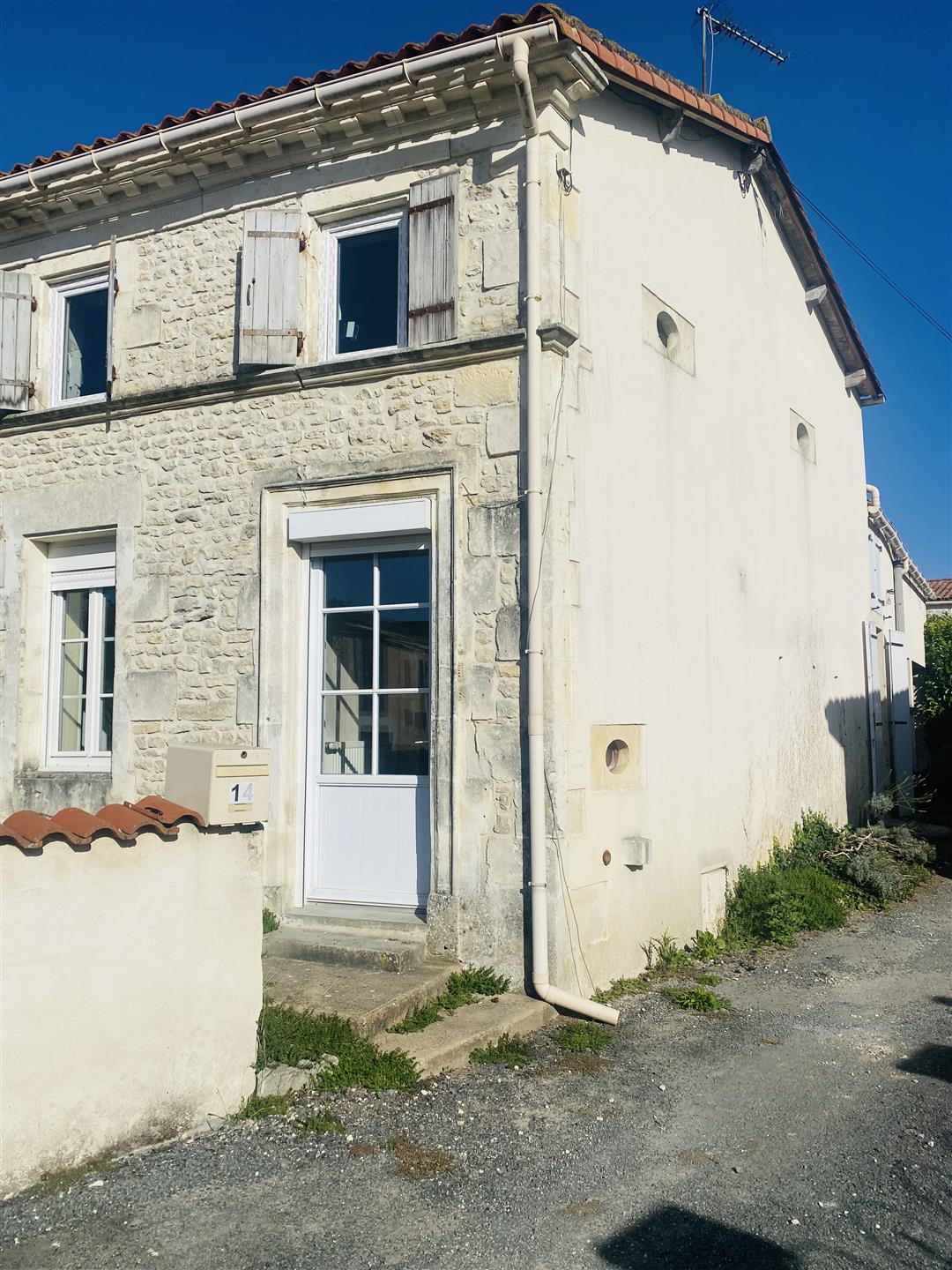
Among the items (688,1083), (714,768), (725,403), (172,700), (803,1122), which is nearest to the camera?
(803,1122)

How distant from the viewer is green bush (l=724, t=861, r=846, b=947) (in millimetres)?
8086

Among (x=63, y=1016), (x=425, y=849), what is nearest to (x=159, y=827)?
(x=63, y=1016)

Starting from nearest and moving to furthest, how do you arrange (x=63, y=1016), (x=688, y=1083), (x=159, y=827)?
(x=63, y=1016) < (x=159, y=827) < (x=688, y=1083)

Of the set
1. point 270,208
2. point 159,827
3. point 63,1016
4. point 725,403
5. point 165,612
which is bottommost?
point 63,1016

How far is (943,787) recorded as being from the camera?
1430 centimetres

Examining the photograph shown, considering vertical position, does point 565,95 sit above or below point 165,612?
above

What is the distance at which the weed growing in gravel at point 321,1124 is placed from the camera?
448 centimetres

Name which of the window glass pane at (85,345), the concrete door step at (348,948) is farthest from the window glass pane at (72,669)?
the concrete door step at (348,948)

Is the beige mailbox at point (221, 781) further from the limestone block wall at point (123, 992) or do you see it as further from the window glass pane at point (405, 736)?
the window glass pane at point (405, 736)

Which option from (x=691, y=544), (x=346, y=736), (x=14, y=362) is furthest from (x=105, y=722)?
(x=691, y=544)

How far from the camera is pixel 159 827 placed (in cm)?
431

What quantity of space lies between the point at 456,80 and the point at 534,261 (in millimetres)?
1285

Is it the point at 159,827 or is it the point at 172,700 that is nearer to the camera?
the point at 159,827

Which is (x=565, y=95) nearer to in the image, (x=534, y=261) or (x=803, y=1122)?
(x=534, y=261)
